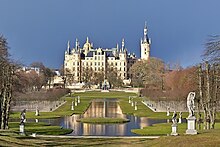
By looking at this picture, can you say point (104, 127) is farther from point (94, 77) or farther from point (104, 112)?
point (94, 77)

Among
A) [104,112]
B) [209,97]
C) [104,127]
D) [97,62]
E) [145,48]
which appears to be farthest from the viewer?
[145,48]

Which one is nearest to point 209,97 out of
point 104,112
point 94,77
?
point 104,112

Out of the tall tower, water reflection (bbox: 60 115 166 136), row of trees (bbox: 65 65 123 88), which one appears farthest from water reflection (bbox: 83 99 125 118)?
the tall tower

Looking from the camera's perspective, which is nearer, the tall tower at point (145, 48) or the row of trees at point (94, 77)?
the row of trees at point (94, 77)

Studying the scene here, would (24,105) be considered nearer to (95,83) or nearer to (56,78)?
(95,83)

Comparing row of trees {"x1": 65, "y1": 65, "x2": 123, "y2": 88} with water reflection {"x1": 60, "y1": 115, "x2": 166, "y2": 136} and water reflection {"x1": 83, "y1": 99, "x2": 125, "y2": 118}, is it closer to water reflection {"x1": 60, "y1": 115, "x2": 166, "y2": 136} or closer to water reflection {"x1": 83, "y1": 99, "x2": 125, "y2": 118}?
water reflection {"x1": 83, "y1": 99, "x2": 125, "y2": 118}

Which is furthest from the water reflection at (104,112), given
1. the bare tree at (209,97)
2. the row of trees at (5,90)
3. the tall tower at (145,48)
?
the tall tower at (145,48)

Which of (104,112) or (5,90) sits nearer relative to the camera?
(5,90)

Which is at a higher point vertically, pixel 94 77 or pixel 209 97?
pixel 94 77

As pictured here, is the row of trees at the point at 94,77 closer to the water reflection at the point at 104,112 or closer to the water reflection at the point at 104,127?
the water reflection at the point at 104,112

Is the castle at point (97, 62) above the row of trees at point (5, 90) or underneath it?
above

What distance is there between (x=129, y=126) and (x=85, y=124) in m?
3.95

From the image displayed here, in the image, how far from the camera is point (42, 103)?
65812 mm

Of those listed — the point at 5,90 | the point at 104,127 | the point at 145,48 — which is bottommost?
the point at 104,127
